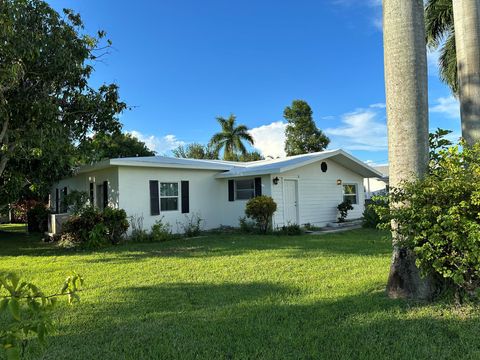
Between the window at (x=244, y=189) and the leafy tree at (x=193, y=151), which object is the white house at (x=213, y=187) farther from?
the leafy tree at (x=193, y=151)

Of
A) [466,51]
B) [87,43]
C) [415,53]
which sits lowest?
[415,53]

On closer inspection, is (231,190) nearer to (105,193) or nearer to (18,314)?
(105,193)

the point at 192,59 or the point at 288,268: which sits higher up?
the point at 192,59

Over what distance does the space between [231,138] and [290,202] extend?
77.1ft

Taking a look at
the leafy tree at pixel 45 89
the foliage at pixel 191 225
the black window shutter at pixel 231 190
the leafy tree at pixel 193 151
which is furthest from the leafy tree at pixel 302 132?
the leafy tree at pixel 45 89

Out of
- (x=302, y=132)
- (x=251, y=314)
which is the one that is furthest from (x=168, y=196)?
(x=302, y=132)

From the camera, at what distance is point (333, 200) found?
59.1 feet

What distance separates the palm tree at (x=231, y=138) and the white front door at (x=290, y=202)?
22712mm

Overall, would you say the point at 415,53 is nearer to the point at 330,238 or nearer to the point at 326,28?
the point at 330,238

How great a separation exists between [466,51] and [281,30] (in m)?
10.5

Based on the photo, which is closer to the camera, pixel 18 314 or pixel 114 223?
pixel 18 314

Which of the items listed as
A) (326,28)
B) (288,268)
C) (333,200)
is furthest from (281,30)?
(288,268)

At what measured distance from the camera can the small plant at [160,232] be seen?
523 inches

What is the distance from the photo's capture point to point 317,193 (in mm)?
17203
